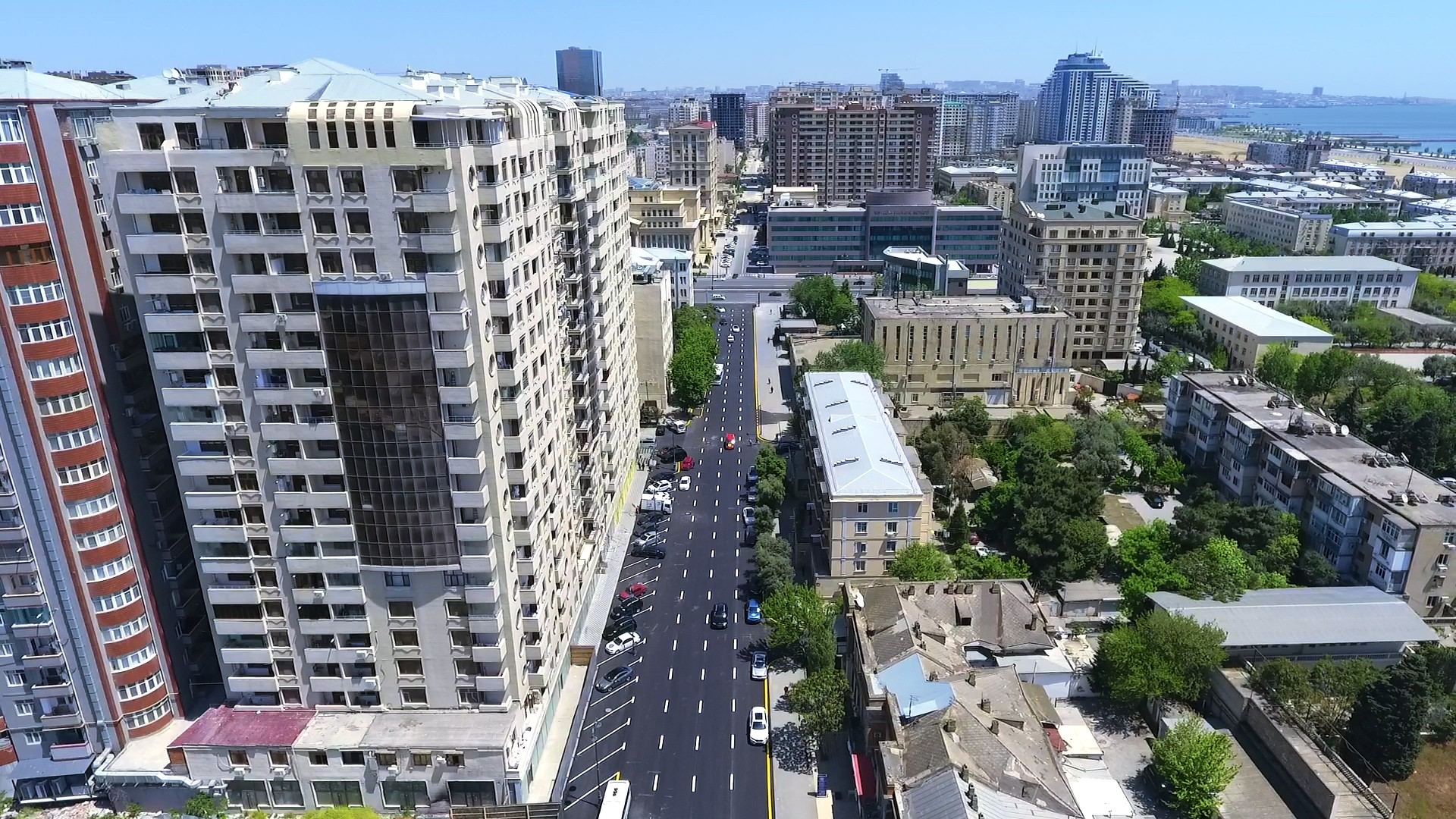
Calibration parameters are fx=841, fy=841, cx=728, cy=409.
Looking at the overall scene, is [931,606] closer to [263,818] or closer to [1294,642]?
[1294,642]

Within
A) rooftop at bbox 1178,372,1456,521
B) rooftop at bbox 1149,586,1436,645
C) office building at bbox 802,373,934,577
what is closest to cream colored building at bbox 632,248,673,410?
office building at bbox 802,373,934,577

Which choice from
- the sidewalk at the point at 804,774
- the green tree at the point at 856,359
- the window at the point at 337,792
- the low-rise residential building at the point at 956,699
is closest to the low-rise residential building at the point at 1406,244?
the green tree at the point at 856,359

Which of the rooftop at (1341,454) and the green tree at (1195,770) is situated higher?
the rooftop at (1341,454)

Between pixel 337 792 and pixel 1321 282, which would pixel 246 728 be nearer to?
pixel 337 792

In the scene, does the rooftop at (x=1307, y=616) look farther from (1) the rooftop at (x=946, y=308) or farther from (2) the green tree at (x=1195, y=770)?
(1) the rooftop at (x=946, y=308)

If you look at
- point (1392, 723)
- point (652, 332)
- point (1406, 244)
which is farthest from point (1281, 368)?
point (1406, 244)

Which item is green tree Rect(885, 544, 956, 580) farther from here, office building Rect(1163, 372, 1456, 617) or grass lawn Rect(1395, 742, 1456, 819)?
office building Rect(1163, 372, 1456, 617)
